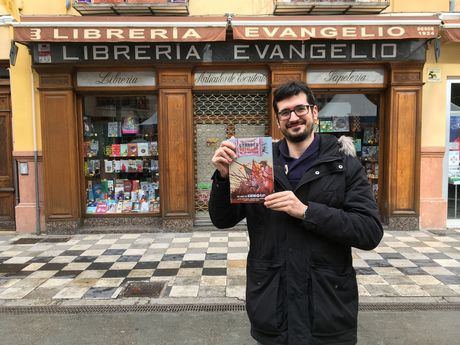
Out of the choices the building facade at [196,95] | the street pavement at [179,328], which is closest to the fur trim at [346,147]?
the street pavement at [179,328]

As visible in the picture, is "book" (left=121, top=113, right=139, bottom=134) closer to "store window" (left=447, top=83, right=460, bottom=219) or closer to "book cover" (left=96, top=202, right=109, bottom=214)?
"book cover" (left=96, top=202, right=109, bottom=214)

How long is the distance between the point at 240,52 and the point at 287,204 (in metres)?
6.09

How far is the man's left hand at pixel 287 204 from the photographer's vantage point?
191cm

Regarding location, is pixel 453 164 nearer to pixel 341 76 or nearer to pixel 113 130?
pixel 341 76

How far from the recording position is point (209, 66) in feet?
25.2

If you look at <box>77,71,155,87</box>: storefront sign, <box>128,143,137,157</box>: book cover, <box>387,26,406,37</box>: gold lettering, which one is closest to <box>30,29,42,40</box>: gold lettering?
<box>77,71,155,87</box>: storefront sign

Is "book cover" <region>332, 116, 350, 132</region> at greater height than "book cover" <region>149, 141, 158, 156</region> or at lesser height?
greater

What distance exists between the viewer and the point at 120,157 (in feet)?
27.6

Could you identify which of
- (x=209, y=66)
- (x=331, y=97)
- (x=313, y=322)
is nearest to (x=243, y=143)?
(x=313, y=322)

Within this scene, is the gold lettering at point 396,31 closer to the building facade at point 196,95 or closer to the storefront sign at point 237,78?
the building facade at point 196,95

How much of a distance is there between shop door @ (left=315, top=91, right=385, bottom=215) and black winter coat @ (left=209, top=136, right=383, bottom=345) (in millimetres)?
6245

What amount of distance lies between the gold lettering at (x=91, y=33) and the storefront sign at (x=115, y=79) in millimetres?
925

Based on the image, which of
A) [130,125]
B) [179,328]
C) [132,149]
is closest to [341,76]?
[130,125]

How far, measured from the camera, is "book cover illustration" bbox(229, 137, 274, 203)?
1974 mm
